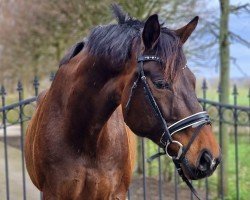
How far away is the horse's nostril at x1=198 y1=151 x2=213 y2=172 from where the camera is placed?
2287 mm

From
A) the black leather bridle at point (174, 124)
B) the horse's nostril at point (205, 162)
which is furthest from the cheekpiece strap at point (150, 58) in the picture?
the horse's nostril at point (205, 162)

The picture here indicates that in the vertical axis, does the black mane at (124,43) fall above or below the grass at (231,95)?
above

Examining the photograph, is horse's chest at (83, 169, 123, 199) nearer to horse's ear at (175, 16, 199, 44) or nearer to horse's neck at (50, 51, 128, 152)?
horse's neck at (50, 51, 128, 152)

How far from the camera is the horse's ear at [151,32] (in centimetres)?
239

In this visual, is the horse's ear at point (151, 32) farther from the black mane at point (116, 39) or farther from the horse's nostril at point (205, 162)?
the horse's nostril at point (205, 162)

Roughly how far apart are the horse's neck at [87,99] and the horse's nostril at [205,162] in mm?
586

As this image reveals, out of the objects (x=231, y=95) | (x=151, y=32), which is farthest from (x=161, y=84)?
(x=231, y=95)

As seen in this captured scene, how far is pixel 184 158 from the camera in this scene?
2.36 meters

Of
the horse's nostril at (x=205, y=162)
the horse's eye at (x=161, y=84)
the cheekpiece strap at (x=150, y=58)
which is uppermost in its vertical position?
the cheekpiece strap at (x=150, y=58)

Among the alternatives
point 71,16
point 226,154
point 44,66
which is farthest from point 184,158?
point 44,66

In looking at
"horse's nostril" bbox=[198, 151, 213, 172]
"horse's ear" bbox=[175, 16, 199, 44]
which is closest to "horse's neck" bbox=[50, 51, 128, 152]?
"horse's ear" bbox=[175, 16, 199, 44]

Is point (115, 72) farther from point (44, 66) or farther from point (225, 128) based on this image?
point (44, 66)

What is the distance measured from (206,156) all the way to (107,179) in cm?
92

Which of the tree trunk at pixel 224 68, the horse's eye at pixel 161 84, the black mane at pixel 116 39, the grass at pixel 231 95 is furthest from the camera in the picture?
the grass at pixel 231 95
